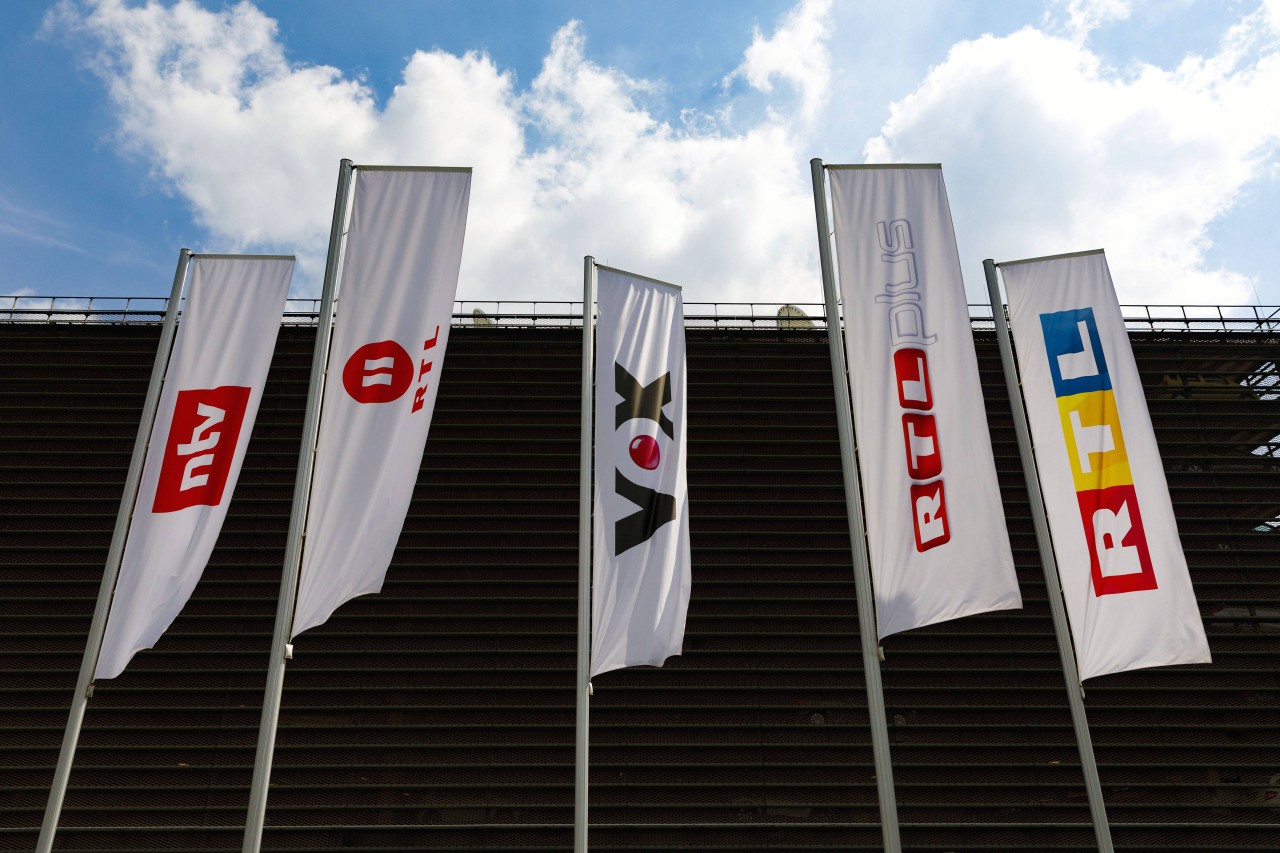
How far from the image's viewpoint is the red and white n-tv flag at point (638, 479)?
695cm

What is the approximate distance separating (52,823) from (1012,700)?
1108 centimetres

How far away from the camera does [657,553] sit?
283 inches

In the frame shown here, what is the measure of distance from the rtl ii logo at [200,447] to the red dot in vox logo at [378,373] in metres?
1.08

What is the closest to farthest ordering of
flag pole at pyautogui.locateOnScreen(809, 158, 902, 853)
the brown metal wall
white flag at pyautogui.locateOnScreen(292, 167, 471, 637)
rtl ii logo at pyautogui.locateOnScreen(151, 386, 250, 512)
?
1. flag pole at pyautogui.locateOnScreen(809, 158, 902, 853)
2. white flag at pyautogui.locateOnScreen(292, 167, 471, 637)
3. rtl ii logo at pyautogui.locateOnScreen(151, 386, 250, 512)
4. the brown metal wall

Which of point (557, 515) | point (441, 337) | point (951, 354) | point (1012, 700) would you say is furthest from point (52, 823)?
point (1012, 700)

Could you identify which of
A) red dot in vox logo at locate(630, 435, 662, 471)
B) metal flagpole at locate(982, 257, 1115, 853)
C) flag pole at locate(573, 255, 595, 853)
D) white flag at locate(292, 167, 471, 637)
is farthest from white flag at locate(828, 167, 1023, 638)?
white flag at locate(292, 167, 471, 637)

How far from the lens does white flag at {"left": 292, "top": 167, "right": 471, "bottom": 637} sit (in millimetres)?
6859

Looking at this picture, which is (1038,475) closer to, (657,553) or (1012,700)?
(657,553)

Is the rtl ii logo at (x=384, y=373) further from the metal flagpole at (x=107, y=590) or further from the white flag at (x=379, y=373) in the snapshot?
the metal flagpole at (x=107, y=590)

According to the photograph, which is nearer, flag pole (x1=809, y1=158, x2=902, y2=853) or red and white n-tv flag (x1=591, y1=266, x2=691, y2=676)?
flag pole (x1=809, y1=158, x2=902, y2=853)

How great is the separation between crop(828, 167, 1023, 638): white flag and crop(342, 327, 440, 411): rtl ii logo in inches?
154

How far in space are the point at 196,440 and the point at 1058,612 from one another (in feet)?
25.9

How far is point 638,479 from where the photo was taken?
7.37m

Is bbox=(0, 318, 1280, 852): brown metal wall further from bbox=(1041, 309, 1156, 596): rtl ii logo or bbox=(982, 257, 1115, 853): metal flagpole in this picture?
bbox=(1041, 309, 1156, 596): rtl ii logo
